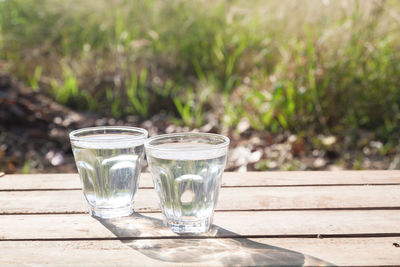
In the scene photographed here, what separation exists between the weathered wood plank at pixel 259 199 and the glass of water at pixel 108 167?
0.07 m

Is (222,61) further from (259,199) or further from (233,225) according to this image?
(233,225)

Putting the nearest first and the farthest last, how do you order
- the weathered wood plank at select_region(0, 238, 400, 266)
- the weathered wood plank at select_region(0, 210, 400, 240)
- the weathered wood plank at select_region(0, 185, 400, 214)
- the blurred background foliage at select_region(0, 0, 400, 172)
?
1. the weathered wood plank at select_region(0, 238, 400, 266)
2. the weathered wood plank at select_region(0, 210, 400, 240)
3. the weathered wood plank at select_region(0, 185, 400, 214)
4. the blurred background foliage at select_region(0, 0, 400, 172)

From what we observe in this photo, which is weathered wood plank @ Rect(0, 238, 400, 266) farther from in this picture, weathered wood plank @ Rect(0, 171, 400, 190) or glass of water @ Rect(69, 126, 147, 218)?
weathered wood plank @ Rect(0, 171, 400, 190)

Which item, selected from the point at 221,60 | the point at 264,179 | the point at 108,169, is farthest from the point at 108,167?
the point at 221,60

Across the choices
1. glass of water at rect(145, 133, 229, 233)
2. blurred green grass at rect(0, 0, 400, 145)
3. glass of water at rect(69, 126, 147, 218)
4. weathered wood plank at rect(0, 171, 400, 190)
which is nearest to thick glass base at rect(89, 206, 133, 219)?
glass of water at rect(69, 126, 147, 218)

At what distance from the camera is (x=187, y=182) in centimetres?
83

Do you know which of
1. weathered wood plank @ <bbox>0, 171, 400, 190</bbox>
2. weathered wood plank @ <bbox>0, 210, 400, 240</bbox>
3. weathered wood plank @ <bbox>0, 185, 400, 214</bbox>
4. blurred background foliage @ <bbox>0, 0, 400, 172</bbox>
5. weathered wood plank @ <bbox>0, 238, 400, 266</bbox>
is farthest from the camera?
blurred background foliage @ <bbox>0, 0, 400, 172</bbox>

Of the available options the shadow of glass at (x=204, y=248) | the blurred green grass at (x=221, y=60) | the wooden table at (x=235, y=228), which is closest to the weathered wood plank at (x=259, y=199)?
the wooden table at (x=235, y=228)

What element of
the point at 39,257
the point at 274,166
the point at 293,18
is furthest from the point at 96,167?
the point at 293,18

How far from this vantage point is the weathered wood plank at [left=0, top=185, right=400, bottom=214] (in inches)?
39.9

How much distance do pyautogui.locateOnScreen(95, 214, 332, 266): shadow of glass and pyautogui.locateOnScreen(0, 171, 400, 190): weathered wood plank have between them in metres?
0.31

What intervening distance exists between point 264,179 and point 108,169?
0.44 metres

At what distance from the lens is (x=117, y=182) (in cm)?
93

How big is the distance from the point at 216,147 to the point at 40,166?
2.01 metres
